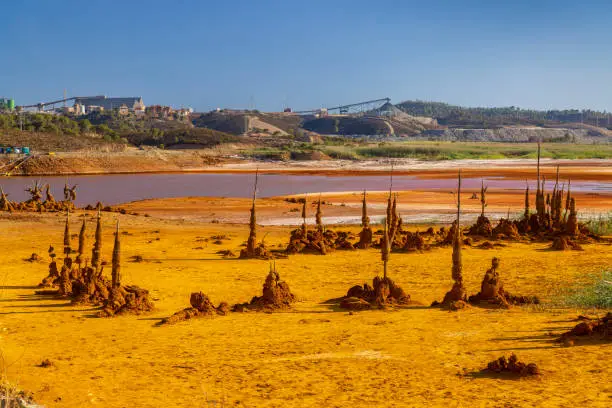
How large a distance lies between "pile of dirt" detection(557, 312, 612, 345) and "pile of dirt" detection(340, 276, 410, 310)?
140 inches

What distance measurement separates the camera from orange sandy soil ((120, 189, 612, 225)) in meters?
32.2

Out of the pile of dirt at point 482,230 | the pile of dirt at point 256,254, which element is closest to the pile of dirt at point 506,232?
the pile of dirt at point 482,230

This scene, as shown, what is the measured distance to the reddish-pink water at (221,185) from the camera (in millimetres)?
44844

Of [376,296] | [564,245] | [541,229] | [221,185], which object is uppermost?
[221,185]

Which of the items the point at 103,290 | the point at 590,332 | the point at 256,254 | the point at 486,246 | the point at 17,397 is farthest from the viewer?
the point at 486,246

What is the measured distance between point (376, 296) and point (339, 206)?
22.3 meters

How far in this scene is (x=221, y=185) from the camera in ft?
171

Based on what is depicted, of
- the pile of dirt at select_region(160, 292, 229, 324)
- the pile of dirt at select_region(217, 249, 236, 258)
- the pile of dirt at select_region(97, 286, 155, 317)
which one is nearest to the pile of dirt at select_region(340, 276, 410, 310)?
the pile of dirt at select_region(160, 292, 229, 324)

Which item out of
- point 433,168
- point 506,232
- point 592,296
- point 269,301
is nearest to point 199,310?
point 269,301

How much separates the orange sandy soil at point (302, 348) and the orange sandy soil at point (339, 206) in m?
13.7

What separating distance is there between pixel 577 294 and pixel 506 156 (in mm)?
81695

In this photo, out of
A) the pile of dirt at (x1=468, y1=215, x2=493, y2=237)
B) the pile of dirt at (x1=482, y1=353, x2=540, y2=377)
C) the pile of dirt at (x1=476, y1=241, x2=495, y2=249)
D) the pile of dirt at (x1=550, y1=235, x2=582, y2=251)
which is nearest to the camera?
the pile of dirt at (x1=482, y1=353, x2=540, y2=377)

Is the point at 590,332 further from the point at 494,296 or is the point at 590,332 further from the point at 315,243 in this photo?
the point at 315,243

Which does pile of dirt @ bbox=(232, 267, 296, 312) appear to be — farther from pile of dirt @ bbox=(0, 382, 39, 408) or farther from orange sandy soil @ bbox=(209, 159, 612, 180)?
orange sandy soil @ bbox=(209, 159, 612, 180)
